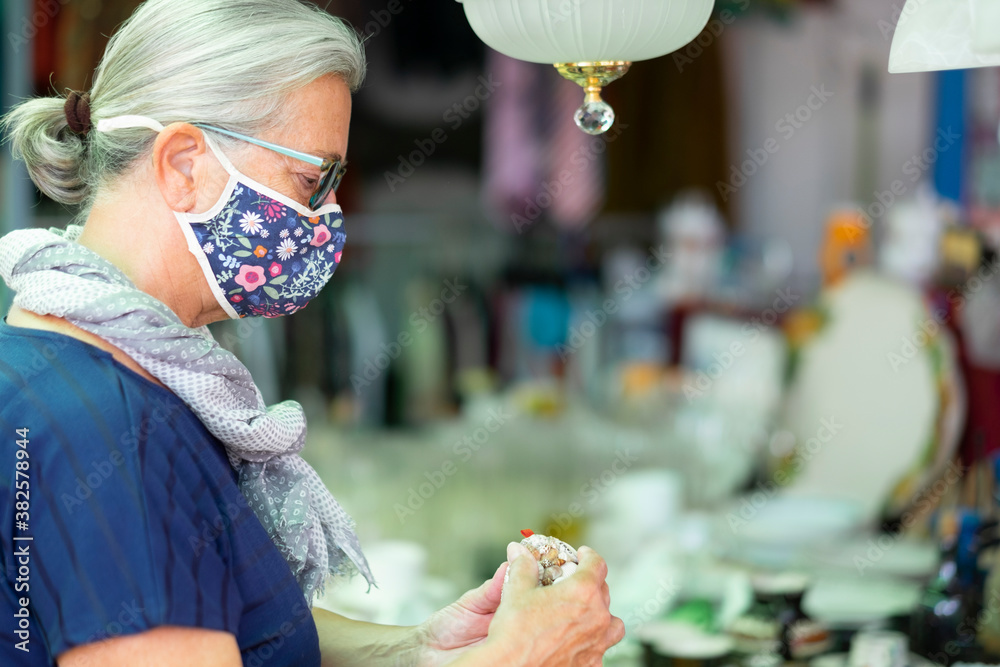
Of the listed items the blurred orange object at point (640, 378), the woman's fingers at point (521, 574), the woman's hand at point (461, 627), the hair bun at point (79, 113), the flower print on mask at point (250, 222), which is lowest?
the blurred orange object at point (640, 378)

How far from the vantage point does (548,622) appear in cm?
105

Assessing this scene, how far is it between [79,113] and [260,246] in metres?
0.25

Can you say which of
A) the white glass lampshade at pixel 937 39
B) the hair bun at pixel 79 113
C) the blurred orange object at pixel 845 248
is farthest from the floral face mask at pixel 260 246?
the blurred orange object at pixel 845 248

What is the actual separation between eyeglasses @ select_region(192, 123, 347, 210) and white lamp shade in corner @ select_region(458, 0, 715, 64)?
0.25 meters

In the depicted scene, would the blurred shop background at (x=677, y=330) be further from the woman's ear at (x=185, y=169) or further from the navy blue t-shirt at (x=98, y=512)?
the navy blue t-shirt at (x=98, y=512)

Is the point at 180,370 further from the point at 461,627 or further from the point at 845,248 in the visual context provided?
the point at 845,248

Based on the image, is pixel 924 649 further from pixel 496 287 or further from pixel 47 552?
pixel 496 287

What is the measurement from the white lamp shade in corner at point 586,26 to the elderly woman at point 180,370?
17 cm

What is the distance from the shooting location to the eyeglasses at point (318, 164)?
1.06 meters

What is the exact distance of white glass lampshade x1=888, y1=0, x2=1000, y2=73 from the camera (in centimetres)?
117

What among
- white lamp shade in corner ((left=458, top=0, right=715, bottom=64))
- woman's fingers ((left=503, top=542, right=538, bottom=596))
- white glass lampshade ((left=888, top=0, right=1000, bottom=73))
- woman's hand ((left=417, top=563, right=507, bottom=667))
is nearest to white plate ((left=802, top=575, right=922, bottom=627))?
woman's hand ((left=417, top=563, right=507, bottom=667))

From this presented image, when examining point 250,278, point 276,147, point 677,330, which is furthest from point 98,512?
point 677,330

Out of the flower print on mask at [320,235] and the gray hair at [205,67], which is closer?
the gray hair at [205,67]

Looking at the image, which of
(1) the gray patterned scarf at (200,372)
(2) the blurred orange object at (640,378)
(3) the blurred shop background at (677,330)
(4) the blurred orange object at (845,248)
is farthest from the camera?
(2) the blurred orange object at (640,378)
